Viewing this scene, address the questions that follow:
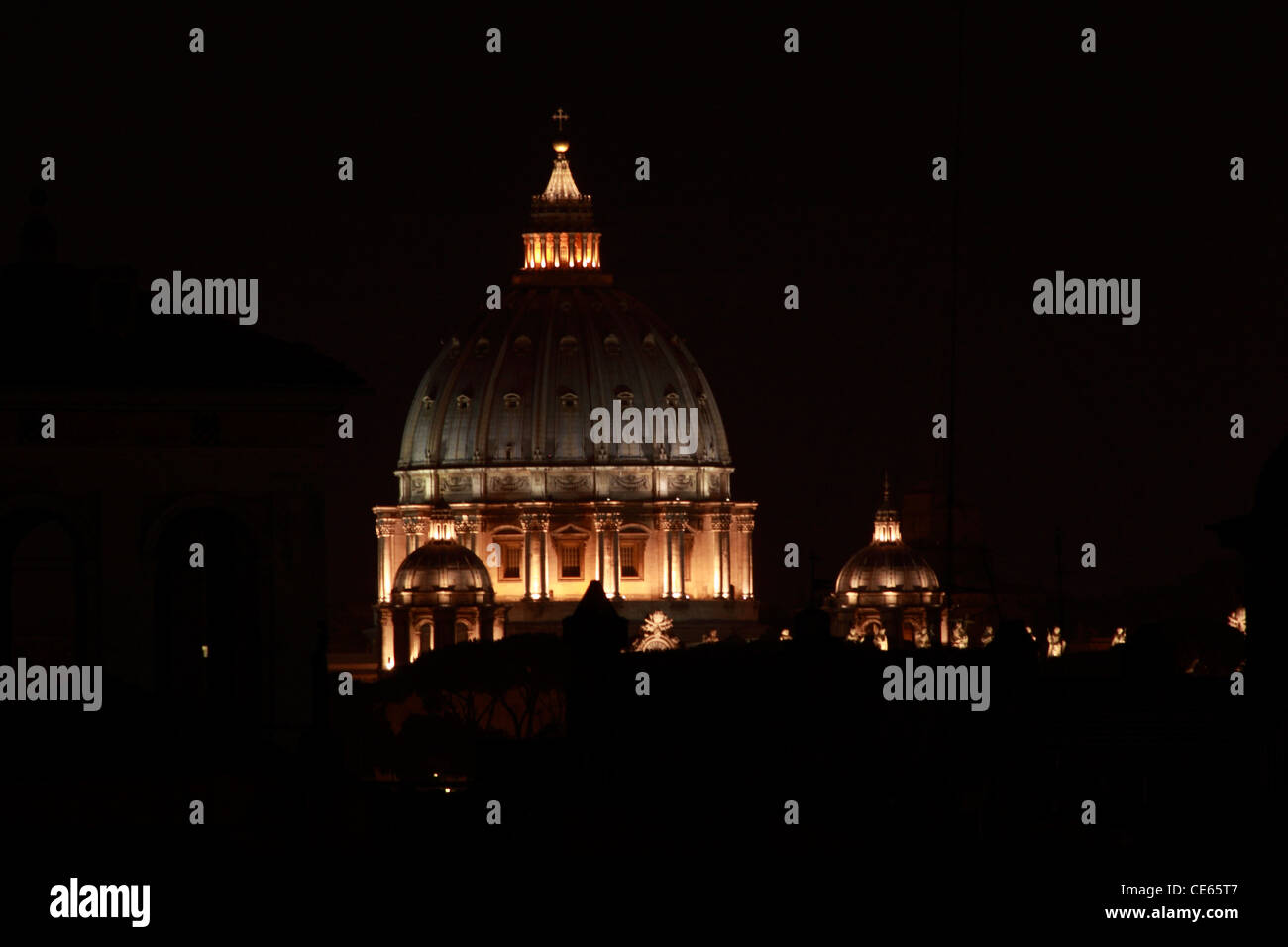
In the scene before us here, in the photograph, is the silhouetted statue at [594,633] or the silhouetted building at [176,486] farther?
the silhouetted statue at [594,633]

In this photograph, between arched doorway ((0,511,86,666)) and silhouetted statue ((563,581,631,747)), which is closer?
arched doorway ((0,511,86,666))

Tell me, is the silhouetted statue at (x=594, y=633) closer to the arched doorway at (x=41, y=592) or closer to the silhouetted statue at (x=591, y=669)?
the silhouetted statue at (x=591, y=669)

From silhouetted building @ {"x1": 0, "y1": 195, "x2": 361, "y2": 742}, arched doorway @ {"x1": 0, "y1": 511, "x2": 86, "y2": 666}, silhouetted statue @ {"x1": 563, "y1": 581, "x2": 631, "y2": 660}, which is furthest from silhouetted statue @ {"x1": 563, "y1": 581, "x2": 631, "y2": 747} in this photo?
silhouetted building @ {"x1": 0, "y1": 195, "x2": 361, "y2": 742}

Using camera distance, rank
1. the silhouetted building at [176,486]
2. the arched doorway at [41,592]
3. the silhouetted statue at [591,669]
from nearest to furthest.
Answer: the silhouetted building at [176,486] → the arched doorway at [41,592] → the silhouetted statue at [591,669]

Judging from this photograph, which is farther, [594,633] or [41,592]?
[594,633]

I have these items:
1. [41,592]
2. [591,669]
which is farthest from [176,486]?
[591,669]

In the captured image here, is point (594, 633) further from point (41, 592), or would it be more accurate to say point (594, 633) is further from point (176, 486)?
point (176, 486)

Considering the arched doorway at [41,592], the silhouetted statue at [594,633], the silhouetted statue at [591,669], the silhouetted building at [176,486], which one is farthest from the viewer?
the silhouetted statue at [594,633]

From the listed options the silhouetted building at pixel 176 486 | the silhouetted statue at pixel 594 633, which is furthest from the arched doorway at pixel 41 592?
the silhouetted statue at pixel 594 633

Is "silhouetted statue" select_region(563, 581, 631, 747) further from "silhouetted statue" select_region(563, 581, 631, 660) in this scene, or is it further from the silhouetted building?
the silhouetted building

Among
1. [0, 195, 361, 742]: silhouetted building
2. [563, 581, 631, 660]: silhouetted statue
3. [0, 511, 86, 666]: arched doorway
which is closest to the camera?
[0, 195, 361, 742]: silhouetted building
